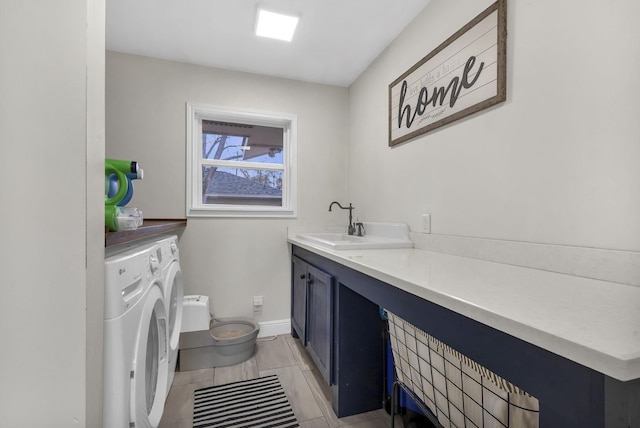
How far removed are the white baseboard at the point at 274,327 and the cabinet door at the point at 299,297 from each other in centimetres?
8

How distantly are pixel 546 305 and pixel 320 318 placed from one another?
1.30 meters

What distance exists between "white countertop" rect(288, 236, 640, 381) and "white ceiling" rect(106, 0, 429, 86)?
5.31ft

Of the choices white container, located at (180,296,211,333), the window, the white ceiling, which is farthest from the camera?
the window

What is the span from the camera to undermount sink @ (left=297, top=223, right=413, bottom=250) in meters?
1.64

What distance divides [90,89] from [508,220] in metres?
1.50

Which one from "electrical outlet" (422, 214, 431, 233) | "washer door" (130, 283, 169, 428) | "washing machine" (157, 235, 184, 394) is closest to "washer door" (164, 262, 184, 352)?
"washing machine" (157, 235, 184, 394)

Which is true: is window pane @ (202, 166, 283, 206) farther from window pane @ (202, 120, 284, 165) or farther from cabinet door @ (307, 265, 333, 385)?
cabinet door @ (307, 265, 333, 385)

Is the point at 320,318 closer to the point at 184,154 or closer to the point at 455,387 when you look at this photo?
the point at 455,387

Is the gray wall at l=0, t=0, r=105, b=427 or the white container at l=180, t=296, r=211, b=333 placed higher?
the gray wall at l=0, t=0, r=105, b=427

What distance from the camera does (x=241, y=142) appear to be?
2625 mm

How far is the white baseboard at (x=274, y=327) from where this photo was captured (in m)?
2.51

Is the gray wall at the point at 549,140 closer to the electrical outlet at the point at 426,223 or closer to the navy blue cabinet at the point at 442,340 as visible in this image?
the electrical outlet at the point at 426,223

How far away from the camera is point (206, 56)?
228cm

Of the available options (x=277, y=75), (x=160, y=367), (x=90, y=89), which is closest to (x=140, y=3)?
(x=277, y=75)
